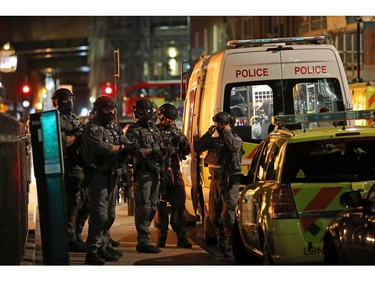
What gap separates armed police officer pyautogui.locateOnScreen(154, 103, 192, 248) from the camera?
14820mm

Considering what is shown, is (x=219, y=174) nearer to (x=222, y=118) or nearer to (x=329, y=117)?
(x=222, y=118)

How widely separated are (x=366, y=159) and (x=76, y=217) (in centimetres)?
492

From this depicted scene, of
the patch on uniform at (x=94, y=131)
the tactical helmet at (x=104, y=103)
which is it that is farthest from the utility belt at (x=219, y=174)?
the patch on uniform at (x=94, y=131)

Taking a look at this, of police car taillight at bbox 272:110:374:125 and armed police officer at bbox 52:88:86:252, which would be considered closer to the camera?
police car taillight at bbox 272:110:374:125

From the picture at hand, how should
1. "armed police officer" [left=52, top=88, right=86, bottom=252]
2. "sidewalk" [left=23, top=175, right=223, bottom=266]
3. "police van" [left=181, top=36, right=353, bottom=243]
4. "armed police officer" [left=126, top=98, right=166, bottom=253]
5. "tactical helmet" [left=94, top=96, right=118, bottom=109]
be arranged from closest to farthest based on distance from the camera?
"tactical helmet" [left=94, top=96, right=118, bottom=109], "sidewalk" [left=23, top=175, right=223, bottom=266], "armed police officer" [left=52, top=88, right=86, bottom=252], "armed police officer" [left=126, top=98, right=166, bottom=253], "police van" [left=181, top=36, right=353, bottom=243]

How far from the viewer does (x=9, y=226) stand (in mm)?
9773

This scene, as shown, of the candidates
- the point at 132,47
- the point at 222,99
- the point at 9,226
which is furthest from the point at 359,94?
the point at 132,47

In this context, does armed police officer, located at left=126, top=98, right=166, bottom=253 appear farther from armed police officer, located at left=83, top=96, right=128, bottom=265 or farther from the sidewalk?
armed police officer, located at left=83, top=96, right=128, bottom=265

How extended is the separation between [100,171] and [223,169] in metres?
2.27

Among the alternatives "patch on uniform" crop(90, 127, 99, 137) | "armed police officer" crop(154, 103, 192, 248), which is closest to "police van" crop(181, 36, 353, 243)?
"armed police officer" crop(154, 103, 192, 248)

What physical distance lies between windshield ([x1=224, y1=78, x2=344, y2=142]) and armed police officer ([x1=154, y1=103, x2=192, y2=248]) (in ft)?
3.45

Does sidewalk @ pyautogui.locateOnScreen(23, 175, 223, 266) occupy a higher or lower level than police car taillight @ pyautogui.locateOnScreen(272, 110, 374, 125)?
lower

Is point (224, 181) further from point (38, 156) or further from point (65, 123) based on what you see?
point (38, 156)

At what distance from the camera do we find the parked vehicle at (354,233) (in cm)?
875
